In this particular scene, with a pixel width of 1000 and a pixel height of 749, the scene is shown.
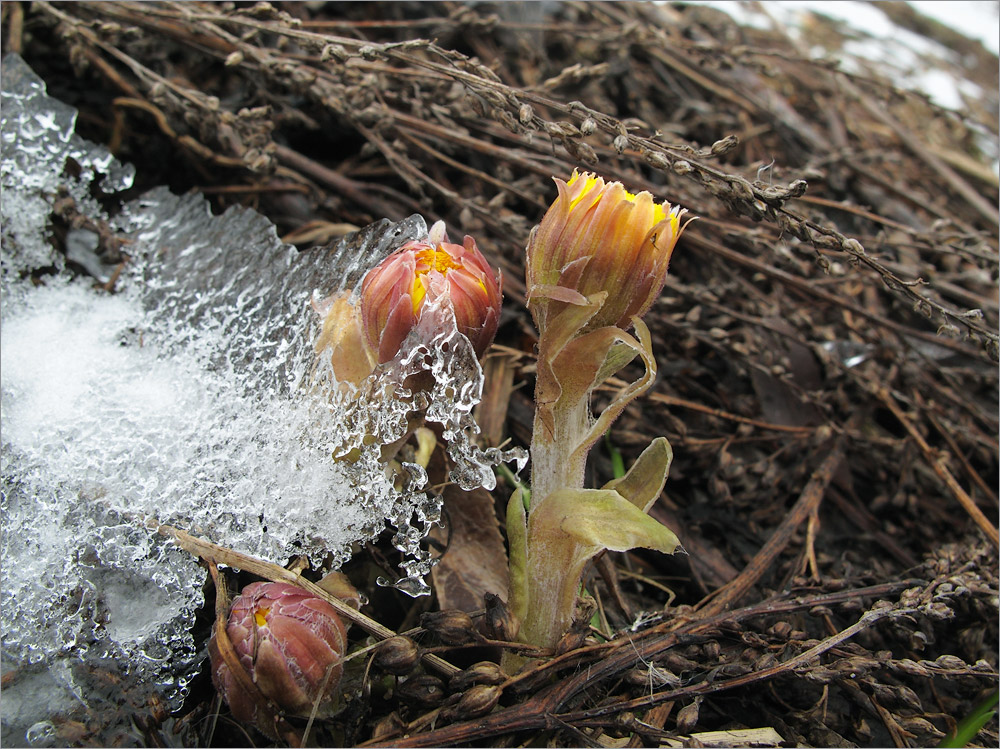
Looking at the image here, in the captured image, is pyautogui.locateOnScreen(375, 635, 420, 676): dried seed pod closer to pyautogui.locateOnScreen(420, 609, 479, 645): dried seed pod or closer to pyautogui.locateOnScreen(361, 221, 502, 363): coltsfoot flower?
pyautogui.locateOnScreen(420, 609, 479, 645): dried seed pod

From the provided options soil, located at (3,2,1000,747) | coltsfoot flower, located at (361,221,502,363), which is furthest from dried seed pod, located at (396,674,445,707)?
coltsfoot flower, located at (361,221,502,363)

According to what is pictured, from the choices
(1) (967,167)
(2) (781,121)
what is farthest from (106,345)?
(1) (967,167)

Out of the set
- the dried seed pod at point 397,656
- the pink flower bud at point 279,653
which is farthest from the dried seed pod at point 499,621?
the pink flower bud at point 279,653

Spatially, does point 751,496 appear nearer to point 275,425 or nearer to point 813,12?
point 275,425

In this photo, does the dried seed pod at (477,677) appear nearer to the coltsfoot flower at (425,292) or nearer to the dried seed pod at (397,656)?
the dried seed pod at (397,656)

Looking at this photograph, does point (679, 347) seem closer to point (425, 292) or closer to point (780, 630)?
point (780, 630)

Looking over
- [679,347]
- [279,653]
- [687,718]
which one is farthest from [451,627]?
[679,347]

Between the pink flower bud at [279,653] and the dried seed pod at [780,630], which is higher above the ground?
the dried seed pod at [780,630]
